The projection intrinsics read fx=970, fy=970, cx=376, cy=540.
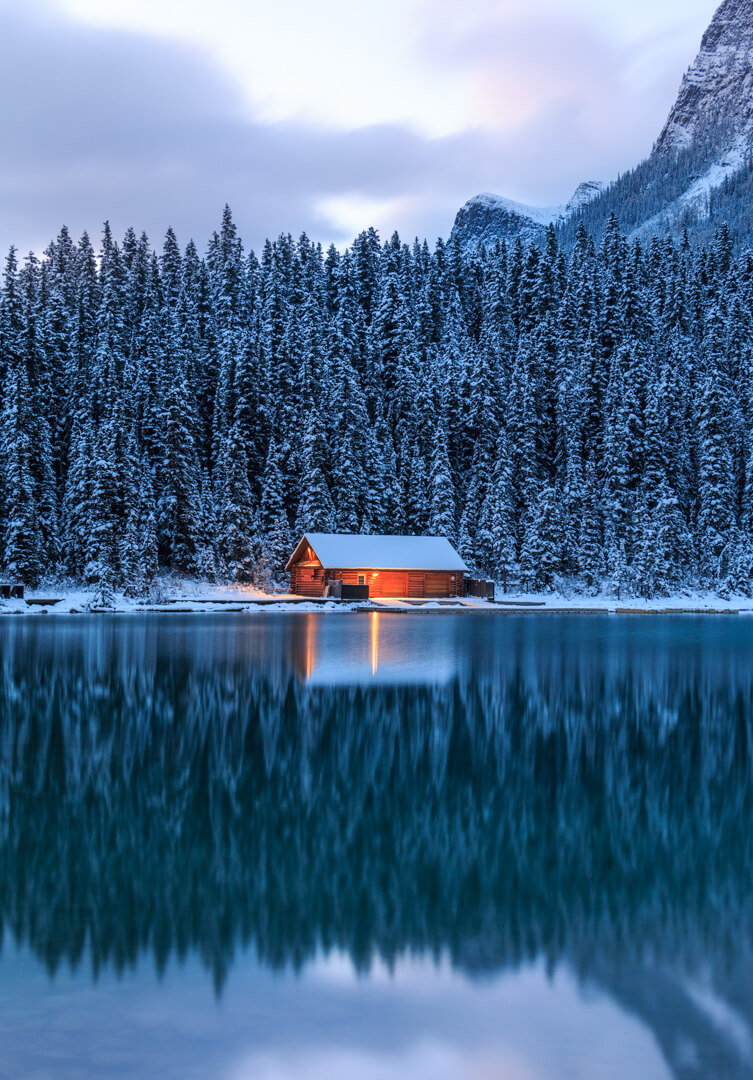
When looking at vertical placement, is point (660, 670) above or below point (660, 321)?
below

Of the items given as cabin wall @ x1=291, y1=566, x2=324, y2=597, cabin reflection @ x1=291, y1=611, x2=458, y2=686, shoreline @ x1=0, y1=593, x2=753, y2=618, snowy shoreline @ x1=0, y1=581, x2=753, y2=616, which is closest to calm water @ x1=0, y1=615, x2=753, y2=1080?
cabin reflection @ x1=291, y1=611, x2=458, y2=686

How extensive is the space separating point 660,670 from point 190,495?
176ft

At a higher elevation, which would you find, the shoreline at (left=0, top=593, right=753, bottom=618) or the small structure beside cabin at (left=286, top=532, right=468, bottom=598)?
the small structure beside cabin at (left=286, top=532, right=468, bottom=598)

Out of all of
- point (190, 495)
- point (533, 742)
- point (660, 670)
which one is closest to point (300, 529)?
point (190, 495)

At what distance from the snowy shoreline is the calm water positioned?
4158 cm

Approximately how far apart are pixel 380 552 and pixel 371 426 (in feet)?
85.3

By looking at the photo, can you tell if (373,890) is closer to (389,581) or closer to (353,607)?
(353,607)

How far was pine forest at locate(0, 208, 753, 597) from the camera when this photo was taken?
7525 cm

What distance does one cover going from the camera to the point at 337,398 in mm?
87438

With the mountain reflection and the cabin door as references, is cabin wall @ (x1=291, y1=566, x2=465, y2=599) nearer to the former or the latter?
the cabin door

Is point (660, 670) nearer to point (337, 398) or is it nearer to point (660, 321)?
point (337, 398)

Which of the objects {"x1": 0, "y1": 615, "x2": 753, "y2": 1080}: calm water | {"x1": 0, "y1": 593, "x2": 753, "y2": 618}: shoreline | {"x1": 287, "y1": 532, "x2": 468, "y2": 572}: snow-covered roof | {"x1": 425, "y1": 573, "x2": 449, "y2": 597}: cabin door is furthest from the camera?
{"x1": 425, "y1": 573, "x2": 449, "y2": 597}: cabin door

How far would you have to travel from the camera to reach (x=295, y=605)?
6812cm

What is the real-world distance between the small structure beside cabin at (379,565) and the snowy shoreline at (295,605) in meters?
2.03
